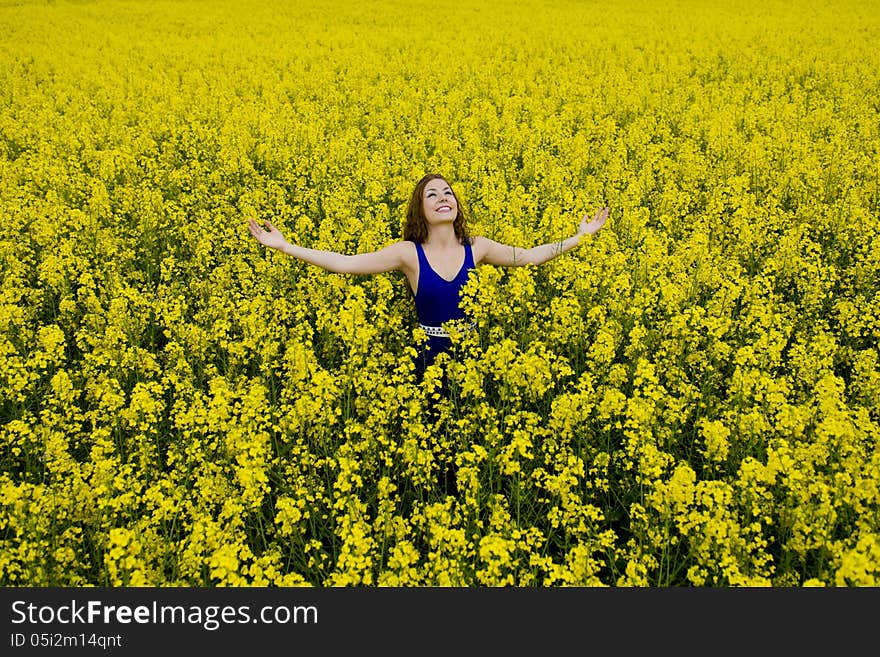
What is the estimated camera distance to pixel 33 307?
5.36m

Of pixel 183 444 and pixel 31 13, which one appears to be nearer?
pixel 183 444

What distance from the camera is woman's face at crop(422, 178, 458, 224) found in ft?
14.6

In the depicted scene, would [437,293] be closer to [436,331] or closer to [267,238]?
[436,331]

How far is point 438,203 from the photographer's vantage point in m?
4.47

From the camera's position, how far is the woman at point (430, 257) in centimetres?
445

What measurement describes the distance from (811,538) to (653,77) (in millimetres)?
11360

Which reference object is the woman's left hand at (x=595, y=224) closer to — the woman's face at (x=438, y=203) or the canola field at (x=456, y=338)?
the canola field at (x=456, y=338)

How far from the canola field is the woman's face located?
565 mm

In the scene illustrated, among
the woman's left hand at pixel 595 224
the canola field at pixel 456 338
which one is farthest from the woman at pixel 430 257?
the woman's left hand at pixel 595 224

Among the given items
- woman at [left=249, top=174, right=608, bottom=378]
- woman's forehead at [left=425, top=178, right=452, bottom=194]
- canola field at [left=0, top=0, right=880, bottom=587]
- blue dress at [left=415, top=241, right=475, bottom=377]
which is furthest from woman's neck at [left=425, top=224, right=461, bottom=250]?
canola field at [left=0, top=0, right=880, bottom=587]

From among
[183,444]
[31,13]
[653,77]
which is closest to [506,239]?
[183,444]

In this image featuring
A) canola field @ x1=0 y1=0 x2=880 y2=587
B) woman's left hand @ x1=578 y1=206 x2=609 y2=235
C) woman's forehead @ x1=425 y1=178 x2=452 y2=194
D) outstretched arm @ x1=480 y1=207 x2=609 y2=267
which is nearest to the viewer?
canola field @ x1=0 y1=0 x2=880 y2=587

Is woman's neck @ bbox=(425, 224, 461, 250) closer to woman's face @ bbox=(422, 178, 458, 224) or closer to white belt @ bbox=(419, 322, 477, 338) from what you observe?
woman's face @ bbox=(422, 178, 458, 224)

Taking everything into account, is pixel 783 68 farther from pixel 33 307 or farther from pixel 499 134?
pixel 33 307
